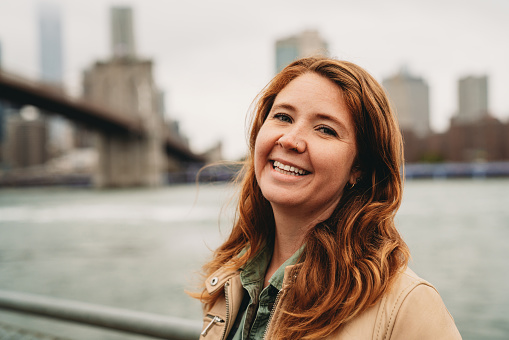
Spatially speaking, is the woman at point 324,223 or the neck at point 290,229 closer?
the woman at point 324,223

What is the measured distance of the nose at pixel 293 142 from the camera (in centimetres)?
122

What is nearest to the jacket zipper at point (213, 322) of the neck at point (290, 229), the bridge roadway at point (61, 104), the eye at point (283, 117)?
the neck at point (290, 229)

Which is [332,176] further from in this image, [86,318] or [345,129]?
[86,318]

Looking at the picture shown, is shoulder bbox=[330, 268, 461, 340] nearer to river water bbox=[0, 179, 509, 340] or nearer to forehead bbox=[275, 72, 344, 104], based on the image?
forehead bbox=[275, 72, 344, 104]

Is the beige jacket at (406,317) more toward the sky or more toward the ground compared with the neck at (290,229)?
more toward the ground

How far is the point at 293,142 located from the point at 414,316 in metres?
Answer: 0.50

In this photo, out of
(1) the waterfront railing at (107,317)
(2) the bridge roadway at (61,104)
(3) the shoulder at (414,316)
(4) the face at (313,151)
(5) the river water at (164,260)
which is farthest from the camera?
(2) the bridge roadway at (61,104)

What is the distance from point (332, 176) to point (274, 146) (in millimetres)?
182

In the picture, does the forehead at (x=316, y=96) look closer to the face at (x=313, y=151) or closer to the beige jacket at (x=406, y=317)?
the face at (x=313, y=151)

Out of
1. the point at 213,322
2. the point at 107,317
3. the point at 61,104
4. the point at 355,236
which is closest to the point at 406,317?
the point at 355,236

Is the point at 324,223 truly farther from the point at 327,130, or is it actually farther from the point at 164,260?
the point at 164,260

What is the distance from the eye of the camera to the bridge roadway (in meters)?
30.7

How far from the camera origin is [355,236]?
1184 millimetres

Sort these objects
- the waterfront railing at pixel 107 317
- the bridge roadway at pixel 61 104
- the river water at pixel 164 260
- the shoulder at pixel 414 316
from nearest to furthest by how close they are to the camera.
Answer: the shoulder at pixel 414 316
the waterfront railing at pixel 107 317
the river water at pixel 164 260
the bridge roadway at pixel 61 104
